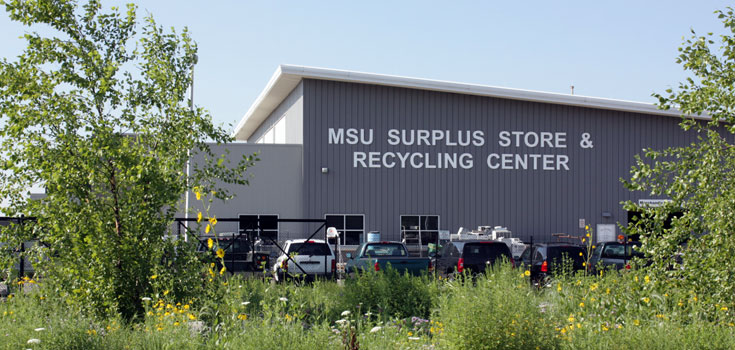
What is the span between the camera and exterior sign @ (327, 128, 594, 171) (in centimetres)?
3656

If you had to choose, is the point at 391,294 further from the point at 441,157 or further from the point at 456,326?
the point at 441,157

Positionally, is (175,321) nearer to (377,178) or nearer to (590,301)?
(590,301)

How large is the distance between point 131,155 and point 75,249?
1379 millimetres

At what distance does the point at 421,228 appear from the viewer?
3703 cm

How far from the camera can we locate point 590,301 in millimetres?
10195

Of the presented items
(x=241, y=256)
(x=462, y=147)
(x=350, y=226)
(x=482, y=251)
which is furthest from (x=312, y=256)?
(x=462, y=147)

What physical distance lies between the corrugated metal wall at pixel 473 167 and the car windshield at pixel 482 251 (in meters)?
15.0

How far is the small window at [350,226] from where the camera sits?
3644 cm

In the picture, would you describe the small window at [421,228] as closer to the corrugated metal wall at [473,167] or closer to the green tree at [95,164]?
the corrugated metal wall at [473,167]

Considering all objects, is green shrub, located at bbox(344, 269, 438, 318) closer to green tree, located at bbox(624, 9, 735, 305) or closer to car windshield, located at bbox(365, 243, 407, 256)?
green tree, located at bbox(624, 9, 735, 305)

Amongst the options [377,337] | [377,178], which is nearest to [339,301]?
[377,337]

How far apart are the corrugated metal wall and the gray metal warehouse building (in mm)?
49

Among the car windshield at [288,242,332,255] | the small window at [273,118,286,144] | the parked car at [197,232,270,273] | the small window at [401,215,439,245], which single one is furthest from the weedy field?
the small window at [273,118,286,144]

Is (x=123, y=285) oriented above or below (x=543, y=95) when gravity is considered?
below
